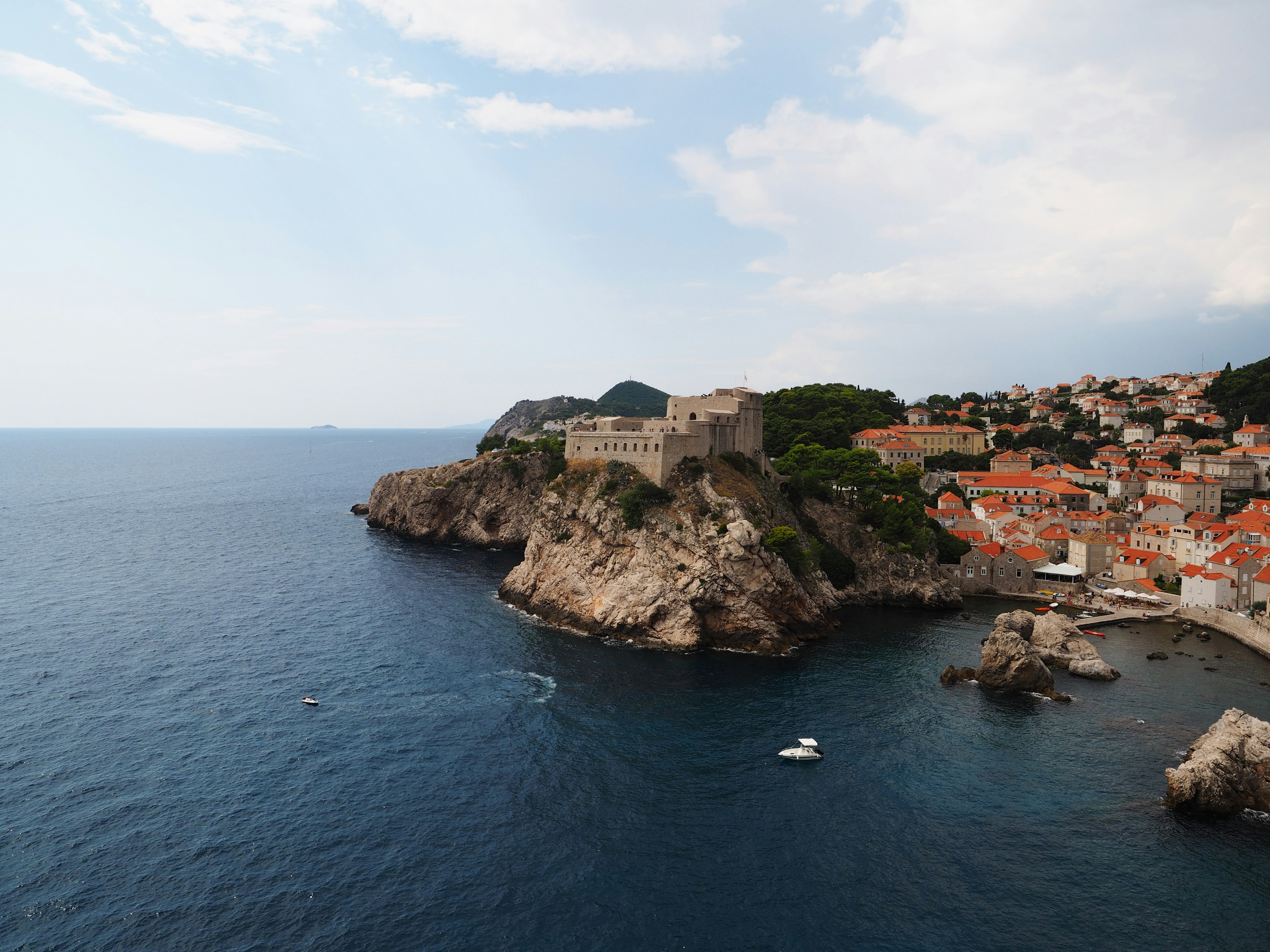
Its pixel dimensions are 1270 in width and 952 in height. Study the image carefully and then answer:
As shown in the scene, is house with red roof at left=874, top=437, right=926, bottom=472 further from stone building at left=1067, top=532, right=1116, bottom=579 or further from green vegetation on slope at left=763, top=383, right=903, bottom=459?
stone building at left=1067, top=532, right=1116, bottom=579

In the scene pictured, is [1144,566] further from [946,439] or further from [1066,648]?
[946,439]

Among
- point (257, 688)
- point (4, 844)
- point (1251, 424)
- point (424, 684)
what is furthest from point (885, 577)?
point (1251, 424)

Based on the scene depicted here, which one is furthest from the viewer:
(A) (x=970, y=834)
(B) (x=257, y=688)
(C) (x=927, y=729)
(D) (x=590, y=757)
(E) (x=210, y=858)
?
(B) (x=257, y=688)

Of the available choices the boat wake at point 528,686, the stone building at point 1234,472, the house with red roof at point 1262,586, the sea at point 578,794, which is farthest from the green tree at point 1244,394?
the boat wake at point 528,686

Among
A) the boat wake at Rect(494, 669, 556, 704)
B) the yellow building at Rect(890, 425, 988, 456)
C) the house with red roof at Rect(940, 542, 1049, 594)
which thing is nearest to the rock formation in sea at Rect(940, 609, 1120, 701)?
the house with red roof at Rect(940, 542, 1049, 594)

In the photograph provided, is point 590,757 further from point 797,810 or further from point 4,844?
point 4,844

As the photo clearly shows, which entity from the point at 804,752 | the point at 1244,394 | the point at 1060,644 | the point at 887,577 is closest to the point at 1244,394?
the point at 1244,394
